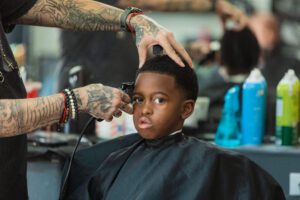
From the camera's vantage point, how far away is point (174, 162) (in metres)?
1.93

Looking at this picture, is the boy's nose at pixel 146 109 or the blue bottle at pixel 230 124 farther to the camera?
the blue bottle at pixel 230 124

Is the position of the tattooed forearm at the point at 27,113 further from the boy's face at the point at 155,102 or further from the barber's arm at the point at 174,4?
the barber's arm at the point at 174,4

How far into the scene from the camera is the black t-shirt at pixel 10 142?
1.85 meters

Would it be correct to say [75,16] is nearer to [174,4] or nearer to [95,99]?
[95,99]

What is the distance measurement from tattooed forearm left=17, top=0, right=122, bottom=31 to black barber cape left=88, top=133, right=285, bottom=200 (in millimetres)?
428

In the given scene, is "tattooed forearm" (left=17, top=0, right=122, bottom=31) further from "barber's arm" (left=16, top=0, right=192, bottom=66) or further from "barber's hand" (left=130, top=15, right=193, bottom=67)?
"barber's hand" (left=130, top=15, right=193, bottom=67)

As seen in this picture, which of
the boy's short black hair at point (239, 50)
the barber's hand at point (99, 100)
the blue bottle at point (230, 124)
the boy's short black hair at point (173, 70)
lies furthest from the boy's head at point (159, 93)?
the boy's short black hair at point (239, 50)

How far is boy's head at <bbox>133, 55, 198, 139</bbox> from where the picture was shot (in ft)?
6.17

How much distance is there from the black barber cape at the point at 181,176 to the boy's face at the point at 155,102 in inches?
3.7

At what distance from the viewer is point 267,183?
74.2 inches

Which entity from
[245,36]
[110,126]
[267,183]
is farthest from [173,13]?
[267,183]

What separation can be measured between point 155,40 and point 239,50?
124cm

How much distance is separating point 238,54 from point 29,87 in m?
1.09

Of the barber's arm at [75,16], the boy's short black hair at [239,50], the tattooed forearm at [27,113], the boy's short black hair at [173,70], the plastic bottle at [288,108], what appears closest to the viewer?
the tattooed forearm at [27,113]
